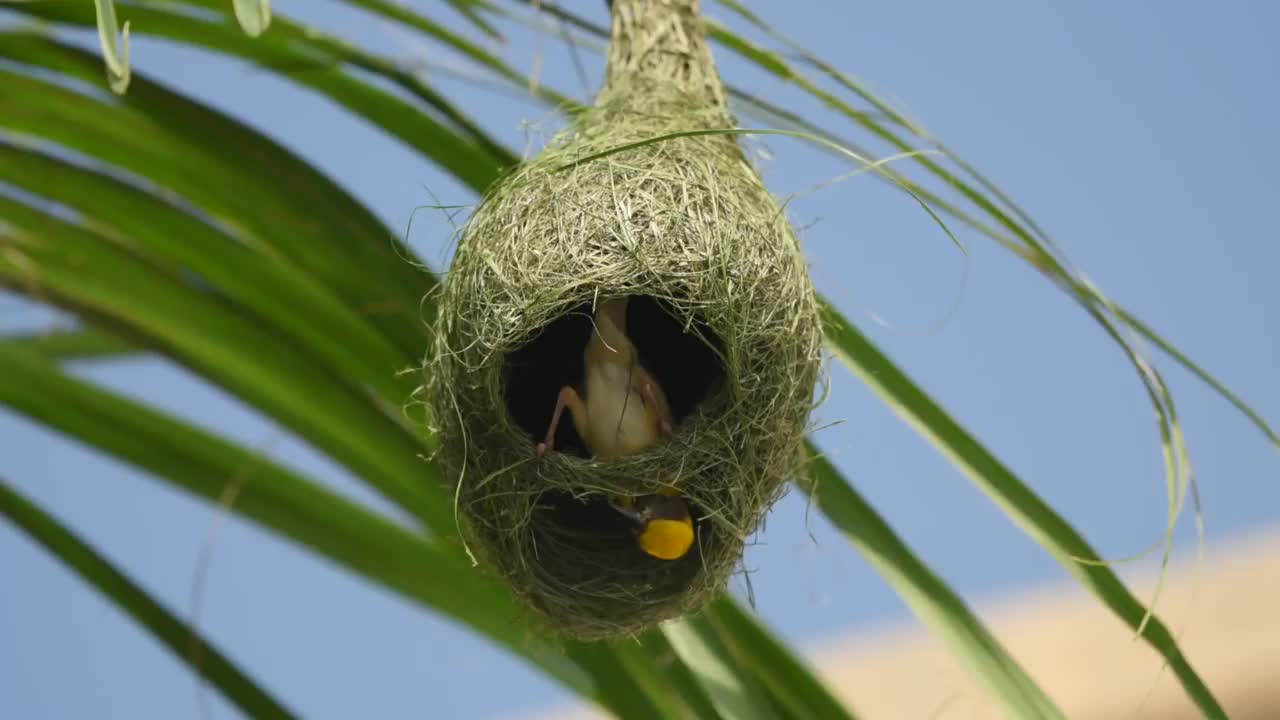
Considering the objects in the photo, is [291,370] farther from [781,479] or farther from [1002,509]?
[1002,509]

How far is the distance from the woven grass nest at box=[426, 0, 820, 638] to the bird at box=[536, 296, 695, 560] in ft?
0.08

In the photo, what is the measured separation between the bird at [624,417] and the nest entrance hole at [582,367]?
0.32ft

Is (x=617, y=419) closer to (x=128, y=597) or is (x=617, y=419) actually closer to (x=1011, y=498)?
(x=1011, y=498)

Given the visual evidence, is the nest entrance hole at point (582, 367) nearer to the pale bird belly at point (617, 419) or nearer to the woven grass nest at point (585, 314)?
the pale bird belly at point (617, 419)

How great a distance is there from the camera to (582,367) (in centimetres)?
215

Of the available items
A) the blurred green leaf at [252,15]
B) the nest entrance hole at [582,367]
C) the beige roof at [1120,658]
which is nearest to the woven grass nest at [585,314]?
the nest entrance hole at [582,367]

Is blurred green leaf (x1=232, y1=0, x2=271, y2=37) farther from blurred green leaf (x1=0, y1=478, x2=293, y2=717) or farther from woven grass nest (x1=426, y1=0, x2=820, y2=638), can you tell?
blurred green leaf (x1=0, y1=478, x2=293, y2=717)

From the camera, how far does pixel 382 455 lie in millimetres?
1852

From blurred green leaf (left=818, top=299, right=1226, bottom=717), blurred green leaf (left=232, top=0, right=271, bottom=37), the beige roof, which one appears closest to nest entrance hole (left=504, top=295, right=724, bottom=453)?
blurred green leaf (left=818, top=299, right=1226, bottom=717)

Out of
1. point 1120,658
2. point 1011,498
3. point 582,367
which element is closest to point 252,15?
point 1011,498

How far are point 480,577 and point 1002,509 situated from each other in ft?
2.29

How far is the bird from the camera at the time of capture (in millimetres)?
1657

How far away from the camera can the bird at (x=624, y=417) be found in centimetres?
166

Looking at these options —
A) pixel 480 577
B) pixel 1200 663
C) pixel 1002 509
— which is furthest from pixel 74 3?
pixel 1200 663
